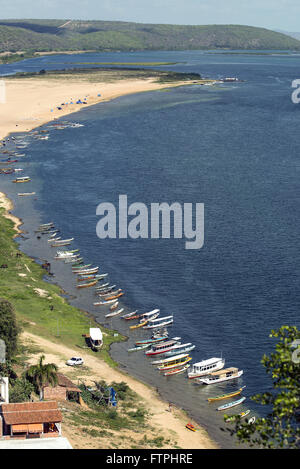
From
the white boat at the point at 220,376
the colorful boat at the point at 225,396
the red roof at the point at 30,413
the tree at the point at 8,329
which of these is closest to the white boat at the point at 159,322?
the white boat at the point at 220,376

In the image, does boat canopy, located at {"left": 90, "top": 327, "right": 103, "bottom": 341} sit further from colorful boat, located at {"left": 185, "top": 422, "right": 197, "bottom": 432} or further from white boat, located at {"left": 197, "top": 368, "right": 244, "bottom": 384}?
colorful boat, located at {"left": 185, "top": 422, "right": 197, "bottom": 432}

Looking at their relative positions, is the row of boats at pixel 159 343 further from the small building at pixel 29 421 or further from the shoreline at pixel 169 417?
the small building at pixel 29 421

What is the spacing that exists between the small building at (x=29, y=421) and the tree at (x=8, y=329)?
12.3 metres

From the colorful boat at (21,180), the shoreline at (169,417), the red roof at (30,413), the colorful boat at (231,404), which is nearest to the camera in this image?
the red roof at (30,413)

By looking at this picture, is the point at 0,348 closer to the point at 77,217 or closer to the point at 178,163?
the point at 77,217

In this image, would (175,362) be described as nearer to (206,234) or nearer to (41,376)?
(41,376)

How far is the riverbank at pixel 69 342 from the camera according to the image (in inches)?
2325

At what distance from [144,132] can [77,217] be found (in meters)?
79.7

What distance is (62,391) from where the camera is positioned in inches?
2450

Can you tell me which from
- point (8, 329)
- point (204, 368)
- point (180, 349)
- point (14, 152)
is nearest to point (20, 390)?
point (8, 329)

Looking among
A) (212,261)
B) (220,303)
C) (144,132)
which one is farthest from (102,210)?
(144,132)

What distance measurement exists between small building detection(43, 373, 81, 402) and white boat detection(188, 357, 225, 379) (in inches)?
532

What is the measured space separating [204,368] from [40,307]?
23.0m

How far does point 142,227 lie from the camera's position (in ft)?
382
